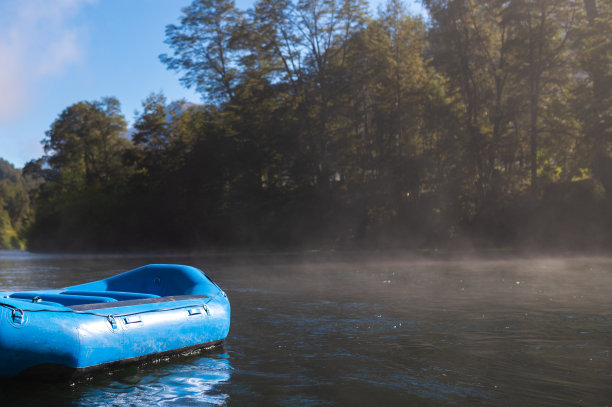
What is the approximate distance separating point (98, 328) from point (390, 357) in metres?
2.85

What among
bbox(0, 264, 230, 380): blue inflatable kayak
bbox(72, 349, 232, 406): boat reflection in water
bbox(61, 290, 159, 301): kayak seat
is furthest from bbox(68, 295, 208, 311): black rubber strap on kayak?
bbox(61, 290, 159, 301): kayak seat

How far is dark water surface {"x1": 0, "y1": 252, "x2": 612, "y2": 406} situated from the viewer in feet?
16.0

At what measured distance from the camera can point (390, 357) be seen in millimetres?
6141

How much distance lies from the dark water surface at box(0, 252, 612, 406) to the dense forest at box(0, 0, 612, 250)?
14215 mm

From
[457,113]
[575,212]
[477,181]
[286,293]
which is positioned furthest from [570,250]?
[286,293]

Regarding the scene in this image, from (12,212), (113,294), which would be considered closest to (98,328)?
(113,294)

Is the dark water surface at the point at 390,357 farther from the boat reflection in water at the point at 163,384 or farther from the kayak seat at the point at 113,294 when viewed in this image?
the kayak seat at the point at 113,294

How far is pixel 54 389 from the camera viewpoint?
5.21 m

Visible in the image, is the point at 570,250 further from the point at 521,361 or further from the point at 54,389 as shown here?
the point at 54,389

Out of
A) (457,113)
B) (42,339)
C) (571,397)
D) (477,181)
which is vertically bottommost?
(571,397)

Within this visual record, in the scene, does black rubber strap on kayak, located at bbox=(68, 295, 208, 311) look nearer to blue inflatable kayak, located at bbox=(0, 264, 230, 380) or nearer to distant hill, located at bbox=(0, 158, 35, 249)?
blue inflatable kayak, located at bbox=(0, 264, 230, 380)

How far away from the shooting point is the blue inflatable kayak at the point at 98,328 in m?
5.09

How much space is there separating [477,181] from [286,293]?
1699 centimetres

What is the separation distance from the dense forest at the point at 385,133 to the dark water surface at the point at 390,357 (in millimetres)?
14215
